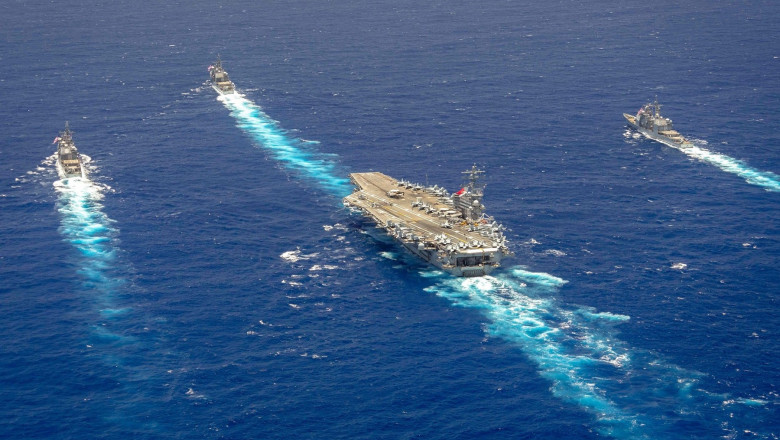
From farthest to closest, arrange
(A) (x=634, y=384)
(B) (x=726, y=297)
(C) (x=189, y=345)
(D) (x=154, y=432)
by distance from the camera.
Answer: (B) (x=726, y=297), (C) (x=189, y=345), (A) (x=634, y=384), (D) (x=154, y=432)

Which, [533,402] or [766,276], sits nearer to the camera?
[533,402]

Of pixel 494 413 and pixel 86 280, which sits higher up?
pixel 86 280

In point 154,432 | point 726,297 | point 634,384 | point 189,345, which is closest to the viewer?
point 154,432

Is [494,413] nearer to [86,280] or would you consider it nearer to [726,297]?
[726,297]

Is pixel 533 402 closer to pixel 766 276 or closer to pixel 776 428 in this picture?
pixel 776 428

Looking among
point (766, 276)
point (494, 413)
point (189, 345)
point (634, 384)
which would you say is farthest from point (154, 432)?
point (766, 276)

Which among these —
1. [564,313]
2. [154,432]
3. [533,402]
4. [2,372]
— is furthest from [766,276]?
[2,372]

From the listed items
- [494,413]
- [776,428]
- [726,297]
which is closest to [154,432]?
[494,413]

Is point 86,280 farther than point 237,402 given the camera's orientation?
Yes

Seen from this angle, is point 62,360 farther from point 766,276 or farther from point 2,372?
point 766,276

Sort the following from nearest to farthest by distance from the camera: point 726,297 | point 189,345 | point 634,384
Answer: point 634,384, point 189,345, point 726,297
